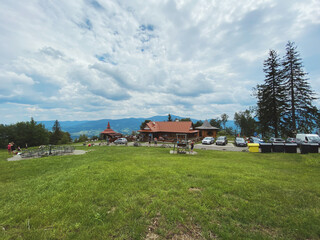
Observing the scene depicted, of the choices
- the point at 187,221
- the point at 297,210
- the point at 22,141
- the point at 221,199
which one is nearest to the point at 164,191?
the point at 187,221

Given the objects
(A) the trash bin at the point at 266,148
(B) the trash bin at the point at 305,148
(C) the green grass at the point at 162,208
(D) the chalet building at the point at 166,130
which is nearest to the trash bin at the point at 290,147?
(B) the trash bin at the point at 305,148

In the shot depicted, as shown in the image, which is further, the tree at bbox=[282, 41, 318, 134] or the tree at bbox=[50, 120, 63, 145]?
the tree at bbox=[50, 120, 63, 145]

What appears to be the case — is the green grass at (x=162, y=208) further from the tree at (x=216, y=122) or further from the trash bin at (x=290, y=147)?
the tree at (x=216, y=122)

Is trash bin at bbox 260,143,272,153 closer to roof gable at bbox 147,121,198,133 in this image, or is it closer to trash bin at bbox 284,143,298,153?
trash bin at bbox 284,143,298,153

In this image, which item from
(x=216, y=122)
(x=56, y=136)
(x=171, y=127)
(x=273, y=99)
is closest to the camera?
(x=273, y=99)

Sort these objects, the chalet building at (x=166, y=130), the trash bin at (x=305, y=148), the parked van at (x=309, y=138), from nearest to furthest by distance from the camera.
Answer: the trash bin at (x=305, y=148)
the parked van at (x=309, y=138)
the chalet building at (x=166, y=130)

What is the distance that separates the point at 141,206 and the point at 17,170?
1051 centimetres

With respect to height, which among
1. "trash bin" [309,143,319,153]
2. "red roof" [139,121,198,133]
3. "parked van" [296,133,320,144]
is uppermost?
"red roof" [139,121,198,133]

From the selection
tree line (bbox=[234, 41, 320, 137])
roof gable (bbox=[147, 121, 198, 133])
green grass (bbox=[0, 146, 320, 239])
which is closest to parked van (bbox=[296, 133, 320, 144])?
tree line (bbox=[234, 41, 320, 137])

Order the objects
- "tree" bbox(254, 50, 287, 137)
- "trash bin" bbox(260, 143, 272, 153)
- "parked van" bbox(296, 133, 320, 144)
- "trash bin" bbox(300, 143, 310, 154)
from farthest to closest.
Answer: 1. "tree" bbox(254, 50, 287, 137)
2. "parked van" bbox(296, 133, 320, 144)
3. "trash bin" bbox(260, 143, 272, 153)
4. "trash bin" bbox(300, 143, 310, 154)

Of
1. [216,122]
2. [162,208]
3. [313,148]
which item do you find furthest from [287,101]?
[216,122]

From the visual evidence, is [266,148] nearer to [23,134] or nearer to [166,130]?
[166,130]

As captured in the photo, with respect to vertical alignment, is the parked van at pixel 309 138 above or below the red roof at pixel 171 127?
below

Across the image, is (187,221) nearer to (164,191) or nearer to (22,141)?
(164,191)
